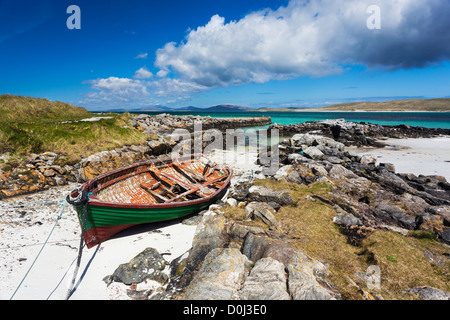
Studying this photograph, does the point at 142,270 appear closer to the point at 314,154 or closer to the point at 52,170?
the point at 52,170

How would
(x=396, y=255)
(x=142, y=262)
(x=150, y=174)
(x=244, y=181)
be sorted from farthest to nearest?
(x=244, y=181) → (x=150, y=174) → (x=142, y=262) → (x=396, y=255)

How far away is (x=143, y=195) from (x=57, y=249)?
12.0 ft

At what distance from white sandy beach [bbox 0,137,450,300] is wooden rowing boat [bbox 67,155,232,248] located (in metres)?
0.61

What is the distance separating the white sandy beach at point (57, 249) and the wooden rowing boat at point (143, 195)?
608 millimetres

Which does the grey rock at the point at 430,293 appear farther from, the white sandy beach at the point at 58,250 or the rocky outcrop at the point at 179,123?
the rocky outcrop at the point at 179,123

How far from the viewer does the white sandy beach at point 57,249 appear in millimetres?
5406

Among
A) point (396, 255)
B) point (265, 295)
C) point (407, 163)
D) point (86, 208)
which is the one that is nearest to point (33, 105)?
point (86, 208)

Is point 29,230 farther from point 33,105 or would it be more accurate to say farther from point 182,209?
point 33,105

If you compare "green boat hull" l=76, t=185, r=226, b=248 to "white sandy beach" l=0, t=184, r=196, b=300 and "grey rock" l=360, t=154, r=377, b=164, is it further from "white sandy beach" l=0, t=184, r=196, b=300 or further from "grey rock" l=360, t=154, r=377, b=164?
"grey rock" l=360, t=154, r=377, b=164

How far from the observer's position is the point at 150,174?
11.6m

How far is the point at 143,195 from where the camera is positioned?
9812 millimetres

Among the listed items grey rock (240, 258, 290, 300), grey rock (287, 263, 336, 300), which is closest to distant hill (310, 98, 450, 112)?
grey rock (287, 263, 336, 300)

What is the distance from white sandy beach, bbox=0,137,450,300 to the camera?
5406mm

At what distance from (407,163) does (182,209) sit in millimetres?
21516
